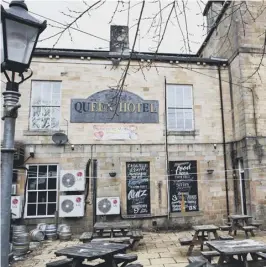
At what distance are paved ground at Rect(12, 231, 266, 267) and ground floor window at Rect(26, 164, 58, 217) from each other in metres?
1.38

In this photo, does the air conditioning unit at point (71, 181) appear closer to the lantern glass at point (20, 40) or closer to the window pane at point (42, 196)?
the window pane at point (42, 196)

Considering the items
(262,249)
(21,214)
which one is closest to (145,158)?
(21,214)

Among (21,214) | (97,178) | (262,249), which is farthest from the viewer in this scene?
(97,178)

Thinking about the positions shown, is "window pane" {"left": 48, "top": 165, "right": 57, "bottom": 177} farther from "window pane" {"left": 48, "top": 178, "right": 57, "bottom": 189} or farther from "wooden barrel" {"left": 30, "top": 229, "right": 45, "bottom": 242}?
"wooden barrel" {"left": 30, "top": 229, "right": 45, "bottom": 242}

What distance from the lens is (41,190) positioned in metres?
9.50

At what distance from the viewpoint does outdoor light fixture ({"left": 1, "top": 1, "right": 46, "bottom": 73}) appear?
7.82ft

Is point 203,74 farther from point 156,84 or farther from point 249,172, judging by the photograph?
point 249,172

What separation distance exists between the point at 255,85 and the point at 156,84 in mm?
3422

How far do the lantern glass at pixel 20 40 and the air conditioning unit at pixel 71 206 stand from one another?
7329 millimetres

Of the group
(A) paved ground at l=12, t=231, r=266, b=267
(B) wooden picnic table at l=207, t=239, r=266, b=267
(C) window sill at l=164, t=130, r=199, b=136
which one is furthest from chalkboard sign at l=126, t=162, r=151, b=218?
(B) wooden picnic table at l=207, t=239, r=266, b=267

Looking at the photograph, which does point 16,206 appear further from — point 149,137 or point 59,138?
point 149,137

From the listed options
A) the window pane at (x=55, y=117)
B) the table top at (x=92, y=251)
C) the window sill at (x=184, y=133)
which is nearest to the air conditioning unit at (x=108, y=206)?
the window pane at (x=55, y=117)

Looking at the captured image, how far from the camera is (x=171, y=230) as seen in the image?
9547 millimetres

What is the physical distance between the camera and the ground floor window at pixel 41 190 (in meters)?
9.38
